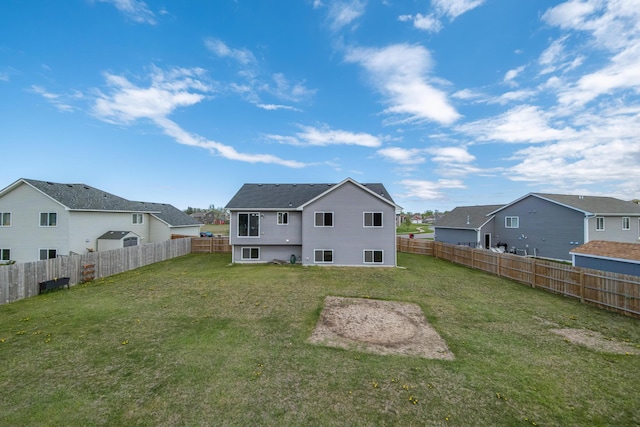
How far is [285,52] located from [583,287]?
2352 cm

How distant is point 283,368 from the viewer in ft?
20.1

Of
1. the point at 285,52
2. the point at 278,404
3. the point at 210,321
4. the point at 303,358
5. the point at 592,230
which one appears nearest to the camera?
the point at 278,404

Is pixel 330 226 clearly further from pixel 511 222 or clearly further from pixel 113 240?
pixel 511 222

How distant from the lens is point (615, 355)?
674 cm

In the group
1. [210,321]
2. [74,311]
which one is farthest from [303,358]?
[74,311]

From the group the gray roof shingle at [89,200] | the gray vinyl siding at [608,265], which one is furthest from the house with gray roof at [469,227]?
the gray roof shingle at [89,200]

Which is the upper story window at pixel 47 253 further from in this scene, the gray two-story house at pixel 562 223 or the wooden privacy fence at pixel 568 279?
the gray two-story house at pixel 562 223

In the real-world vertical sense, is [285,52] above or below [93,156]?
above

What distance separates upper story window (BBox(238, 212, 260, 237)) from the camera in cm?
2030

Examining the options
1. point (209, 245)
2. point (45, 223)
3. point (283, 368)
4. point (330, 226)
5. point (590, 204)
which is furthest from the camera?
point (209, 245)

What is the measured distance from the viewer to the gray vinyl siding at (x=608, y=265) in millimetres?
10873

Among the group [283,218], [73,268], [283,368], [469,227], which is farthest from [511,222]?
[73,268]

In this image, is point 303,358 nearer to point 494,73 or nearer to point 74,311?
point 74,311

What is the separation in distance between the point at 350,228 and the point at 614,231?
24982 mm
